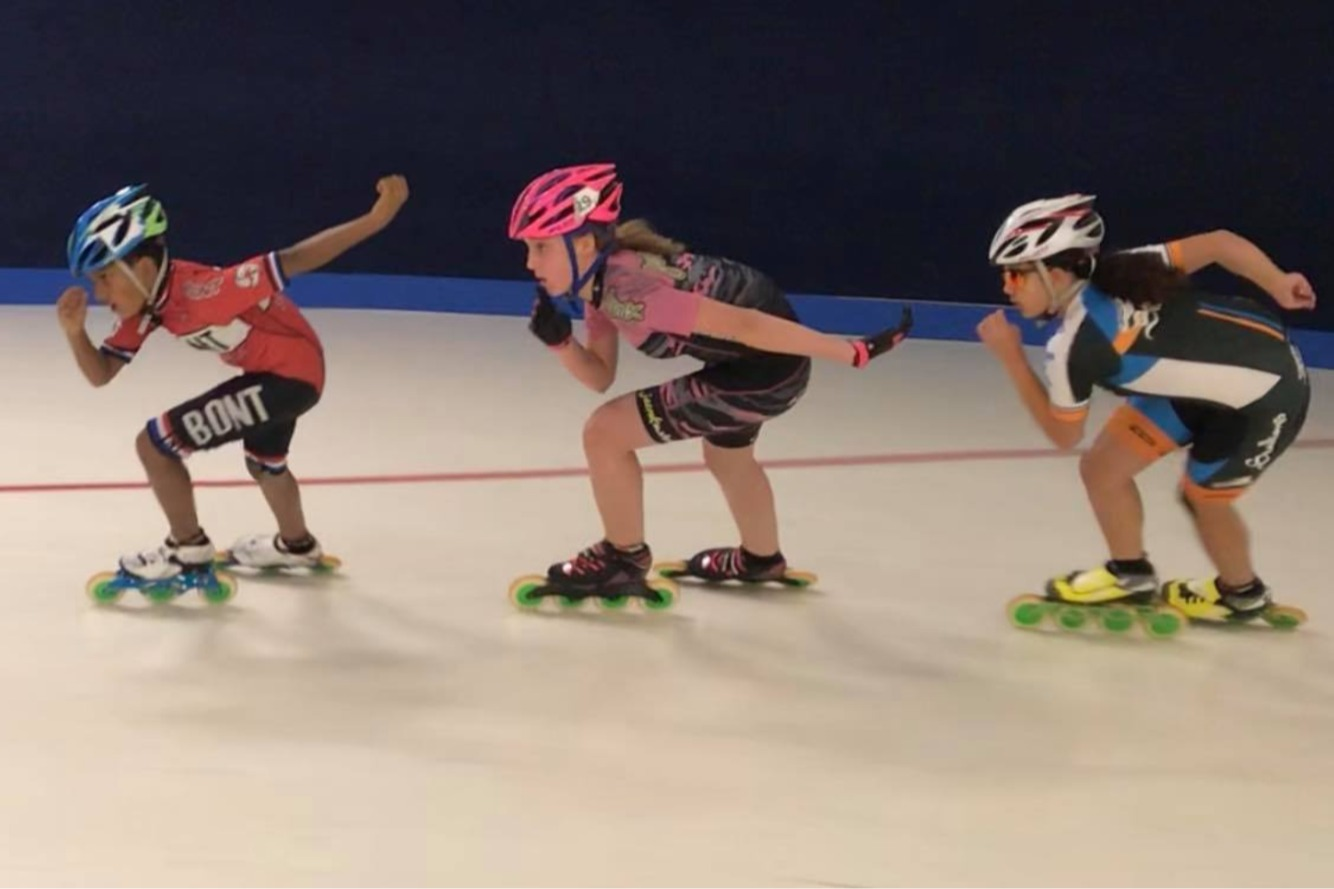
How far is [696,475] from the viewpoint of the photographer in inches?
226

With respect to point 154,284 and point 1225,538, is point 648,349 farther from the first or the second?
point 1225,538

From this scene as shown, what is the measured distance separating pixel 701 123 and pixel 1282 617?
532cm

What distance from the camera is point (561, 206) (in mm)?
3957

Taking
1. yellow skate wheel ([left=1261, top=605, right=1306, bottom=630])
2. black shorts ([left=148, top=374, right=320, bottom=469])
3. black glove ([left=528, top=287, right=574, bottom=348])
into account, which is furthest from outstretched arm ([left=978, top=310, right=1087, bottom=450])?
black shorts ([left=148, top=374, right=320, bottom=469])

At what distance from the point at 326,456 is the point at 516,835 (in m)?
3.11

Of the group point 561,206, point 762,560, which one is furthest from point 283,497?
point 762,560

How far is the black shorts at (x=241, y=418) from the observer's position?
4.24 metres

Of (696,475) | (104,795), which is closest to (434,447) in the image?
(696,475)

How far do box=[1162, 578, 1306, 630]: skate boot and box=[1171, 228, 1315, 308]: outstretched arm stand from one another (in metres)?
0.76

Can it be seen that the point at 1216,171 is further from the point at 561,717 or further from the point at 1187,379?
the point at 561,717

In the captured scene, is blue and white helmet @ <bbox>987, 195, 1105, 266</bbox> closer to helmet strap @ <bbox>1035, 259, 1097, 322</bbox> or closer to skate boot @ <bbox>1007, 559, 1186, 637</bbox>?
helmet strap @ <bbox>1035, 259, 1097, 322</bbox>

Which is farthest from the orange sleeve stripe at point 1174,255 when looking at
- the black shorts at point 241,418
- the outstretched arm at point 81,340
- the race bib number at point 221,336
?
the outstretched arm at point 81,340

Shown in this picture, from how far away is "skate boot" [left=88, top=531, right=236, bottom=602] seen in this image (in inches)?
167

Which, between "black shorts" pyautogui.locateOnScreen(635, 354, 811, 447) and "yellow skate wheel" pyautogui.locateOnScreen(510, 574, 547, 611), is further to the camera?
"yellow skate wheel" pyautogui.locateOnScreen(510, 574, 547, 611)
